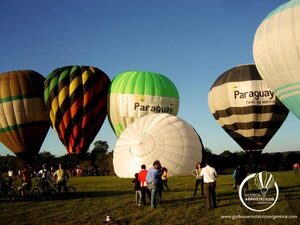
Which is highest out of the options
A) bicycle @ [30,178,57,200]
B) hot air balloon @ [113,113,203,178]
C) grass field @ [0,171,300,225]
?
hot air balloon @ [113,113,203,178]

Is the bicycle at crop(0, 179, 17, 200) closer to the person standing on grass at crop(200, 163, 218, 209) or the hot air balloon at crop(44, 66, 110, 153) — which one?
the person standing on grass at crop(200, 163, 218, 209)

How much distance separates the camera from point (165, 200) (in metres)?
12.7

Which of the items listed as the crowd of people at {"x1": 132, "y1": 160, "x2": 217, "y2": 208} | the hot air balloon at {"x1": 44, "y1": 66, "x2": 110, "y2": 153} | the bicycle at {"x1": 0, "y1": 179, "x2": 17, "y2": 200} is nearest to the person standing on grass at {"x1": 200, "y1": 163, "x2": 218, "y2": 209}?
the crowd of people at {"x1": 132, "y1": 160, "x2": 217, "y2": 208}

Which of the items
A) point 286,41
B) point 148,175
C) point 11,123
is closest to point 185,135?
point 286,41

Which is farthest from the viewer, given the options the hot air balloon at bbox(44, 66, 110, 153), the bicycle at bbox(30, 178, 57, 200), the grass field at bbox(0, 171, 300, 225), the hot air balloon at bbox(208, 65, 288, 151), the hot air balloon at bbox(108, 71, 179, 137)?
the hot air balloon at bbox(208, 65, 288, 151)

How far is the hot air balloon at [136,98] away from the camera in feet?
93.6

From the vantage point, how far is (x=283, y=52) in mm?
21219

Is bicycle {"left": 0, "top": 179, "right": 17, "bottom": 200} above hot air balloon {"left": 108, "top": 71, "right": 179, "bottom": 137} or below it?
below

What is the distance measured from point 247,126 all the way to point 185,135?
8966 millimetres

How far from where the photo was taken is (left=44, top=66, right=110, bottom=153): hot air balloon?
27891 mm

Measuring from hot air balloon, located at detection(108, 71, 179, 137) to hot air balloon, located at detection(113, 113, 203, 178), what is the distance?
568cm

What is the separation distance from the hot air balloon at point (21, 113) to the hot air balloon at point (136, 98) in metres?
5.64

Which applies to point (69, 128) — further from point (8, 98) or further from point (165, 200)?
point (165, 200)

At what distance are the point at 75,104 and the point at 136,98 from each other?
14.1 feet
